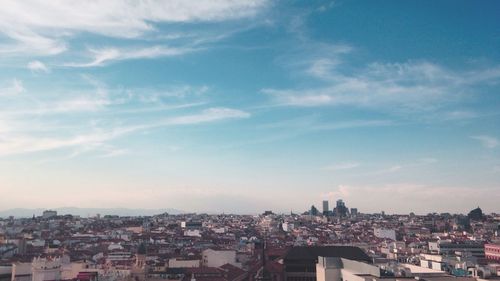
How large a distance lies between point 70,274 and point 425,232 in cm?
14696

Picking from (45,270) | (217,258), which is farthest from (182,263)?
(45,270)

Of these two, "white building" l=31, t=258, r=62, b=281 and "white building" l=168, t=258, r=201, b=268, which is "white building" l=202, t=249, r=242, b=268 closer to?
"white building" l=168, t=258, r=201, b=268

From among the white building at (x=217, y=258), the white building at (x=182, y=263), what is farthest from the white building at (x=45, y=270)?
the white building at (x=217, y=258)

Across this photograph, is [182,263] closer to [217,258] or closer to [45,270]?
[217,258]

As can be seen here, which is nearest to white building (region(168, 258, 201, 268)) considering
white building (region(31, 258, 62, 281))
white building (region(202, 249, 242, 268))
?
white building (region(202, 249, 242, 268))

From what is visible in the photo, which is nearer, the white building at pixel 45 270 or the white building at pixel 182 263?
the white building at pixel 45 270

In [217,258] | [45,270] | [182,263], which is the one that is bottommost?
[182,263]

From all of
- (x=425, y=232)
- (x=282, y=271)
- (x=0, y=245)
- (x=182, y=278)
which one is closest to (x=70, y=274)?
(x=182, y=278)

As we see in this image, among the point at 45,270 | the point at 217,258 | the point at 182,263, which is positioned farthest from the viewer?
the point at 217,258

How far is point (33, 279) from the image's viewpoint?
69.5m

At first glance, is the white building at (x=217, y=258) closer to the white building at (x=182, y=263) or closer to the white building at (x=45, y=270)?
the white building at (x=182, y=263)

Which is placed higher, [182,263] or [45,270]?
[45,270]

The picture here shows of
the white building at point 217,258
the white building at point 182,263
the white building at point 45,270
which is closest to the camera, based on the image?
the white building at point 45,270

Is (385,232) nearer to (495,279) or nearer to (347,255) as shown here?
(347,255)
